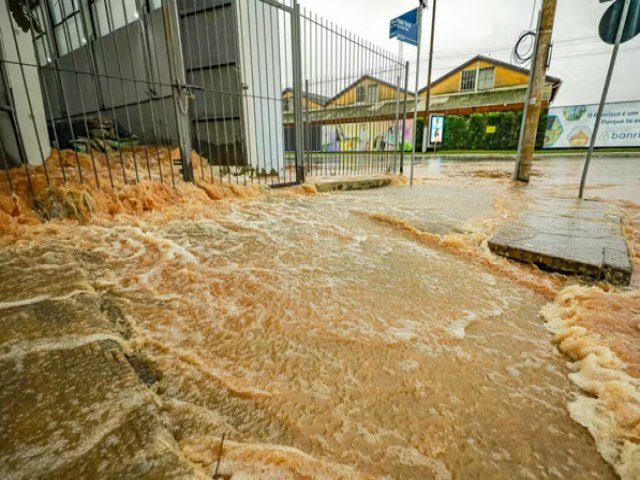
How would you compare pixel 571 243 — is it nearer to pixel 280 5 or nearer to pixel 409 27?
pixel 280 5

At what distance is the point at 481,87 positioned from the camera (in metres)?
21.9

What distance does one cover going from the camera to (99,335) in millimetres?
1171

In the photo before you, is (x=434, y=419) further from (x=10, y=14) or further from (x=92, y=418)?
(x=10, y=14)

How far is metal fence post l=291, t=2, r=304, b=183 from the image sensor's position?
466 cm

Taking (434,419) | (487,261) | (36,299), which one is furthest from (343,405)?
(487,261)

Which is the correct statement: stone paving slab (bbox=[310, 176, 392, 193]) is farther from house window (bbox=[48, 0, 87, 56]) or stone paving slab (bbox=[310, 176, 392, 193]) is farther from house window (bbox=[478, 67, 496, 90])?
house window (bbox=[478, 67, 496, 90])

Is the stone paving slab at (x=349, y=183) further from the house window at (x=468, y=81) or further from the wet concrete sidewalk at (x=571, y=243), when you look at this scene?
the house window at (x=468, y=81)

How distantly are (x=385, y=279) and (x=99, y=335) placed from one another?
149 centimetres

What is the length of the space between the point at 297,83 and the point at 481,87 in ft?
73.6

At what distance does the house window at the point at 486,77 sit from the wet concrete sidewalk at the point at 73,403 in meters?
26.5

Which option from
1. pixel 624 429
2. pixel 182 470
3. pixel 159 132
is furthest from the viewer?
pixel 159 132

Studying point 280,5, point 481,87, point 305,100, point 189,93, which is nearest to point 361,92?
point 305,100

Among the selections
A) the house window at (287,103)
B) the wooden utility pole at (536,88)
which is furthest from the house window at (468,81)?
the wooden utility pole at (536,88)

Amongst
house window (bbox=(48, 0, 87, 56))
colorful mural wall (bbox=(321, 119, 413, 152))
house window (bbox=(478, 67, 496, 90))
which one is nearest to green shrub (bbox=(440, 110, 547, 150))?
colorful mural wall (bbox=(321, 119, 413, 152))
